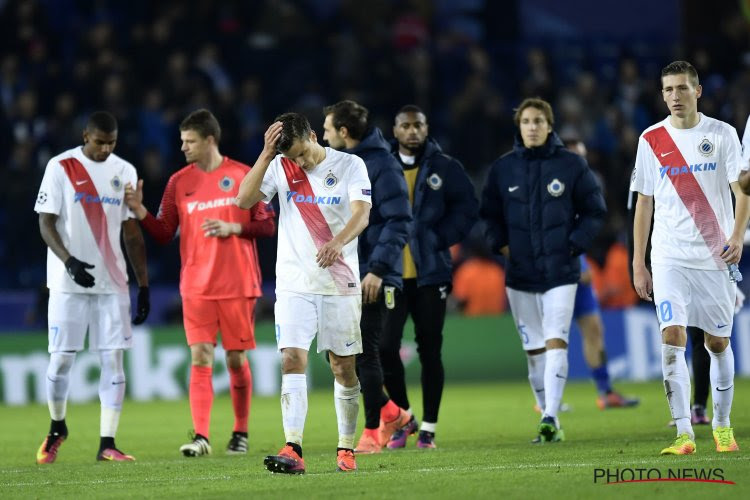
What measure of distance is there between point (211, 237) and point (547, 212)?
273cm

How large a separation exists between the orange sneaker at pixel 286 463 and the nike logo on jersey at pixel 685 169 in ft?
10.2

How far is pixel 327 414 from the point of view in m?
14.6

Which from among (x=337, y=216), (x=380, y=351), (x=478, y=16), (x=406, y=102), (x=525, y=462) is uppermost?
(x=478, y=16)

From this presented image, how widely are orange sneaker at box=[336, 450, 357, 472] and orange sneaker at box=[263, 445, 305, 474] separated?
36 centimetres

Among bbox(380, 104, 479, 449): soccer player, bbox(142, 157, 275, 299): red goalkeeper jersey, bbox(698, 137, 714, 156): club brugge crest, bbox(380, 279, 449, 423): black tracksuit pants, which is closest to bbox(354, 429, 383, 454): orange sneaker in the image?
bbox(380, 104, 479, 449): soccer player

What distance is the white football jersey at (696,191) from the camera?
9141mm

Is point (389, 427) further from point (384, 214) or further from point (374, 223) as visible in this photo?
point (384, 214)

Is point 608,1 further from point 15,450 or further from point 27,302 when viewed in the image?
point 15,450

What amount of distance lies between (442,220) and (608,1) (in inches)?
652

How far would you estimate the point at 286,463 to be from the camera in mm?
8414

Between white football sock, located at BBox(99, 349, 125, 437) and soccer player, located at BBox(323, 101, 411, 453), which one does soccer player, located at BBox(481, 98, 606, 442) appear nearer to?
soccer player, located at BBox(323, 101, 411, 453)

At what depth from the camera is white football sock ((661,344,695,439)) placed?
9.05m

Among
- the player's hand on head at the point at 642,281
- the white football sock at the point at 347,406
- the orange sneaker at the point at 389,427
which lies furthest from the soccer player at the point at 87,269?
the player's hand on head at the point at 642,281

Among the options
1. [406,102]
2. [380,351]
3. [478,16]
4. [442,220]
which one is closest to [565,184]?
[442,220]
